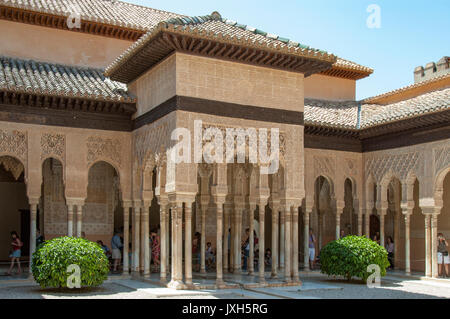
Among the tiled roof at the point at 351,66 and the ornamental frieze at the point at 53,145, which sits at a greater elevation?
the tiled roof at the point at 351,66

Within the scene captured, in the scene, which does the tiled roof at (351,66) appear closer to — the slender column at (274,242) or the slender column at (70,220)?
the slender column at (274,242)

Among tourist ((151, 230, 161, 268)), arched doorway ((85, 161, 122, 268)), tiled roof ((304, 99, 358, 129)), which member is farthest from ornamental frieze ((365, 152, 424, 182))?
arched doorway ((85, 161, 122, 268))

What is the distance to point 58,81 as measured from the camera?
555 inches

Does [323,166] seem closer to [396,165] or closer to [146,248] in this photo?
[396,165]

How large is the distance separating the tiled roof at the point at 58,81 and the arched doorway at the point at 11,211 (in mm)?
4575

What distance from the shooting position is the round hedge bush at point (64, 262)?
11.3 meters

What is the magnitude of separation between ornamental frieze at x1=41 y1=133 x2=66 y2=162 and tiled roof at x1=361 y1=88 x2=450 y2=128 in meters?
7.95

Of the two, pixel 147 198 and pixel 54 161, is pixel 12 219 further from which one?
pixel 147 198

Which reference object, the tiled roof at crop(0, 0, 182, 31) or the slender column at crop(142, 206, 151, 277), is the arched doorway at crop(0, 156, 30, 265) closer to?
the tiled roof at crop(0, 0, 182, 31)

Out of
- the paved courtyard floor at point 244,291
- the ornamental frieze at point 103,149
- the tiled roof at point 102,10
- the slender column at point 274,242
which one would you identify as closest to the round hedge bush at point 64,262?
the paved courtyard floor at point 244,291

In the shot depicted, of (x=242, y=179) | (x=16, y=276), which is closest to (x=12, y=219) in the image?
(x=16, y=276)

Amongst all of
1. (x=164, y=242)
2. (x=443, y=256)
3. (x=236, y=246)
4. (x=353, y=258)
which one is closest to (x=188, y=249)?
(x=164, y=242)

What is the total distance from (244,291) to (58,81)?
658 cm

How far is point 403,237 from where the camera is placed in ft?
58.7
